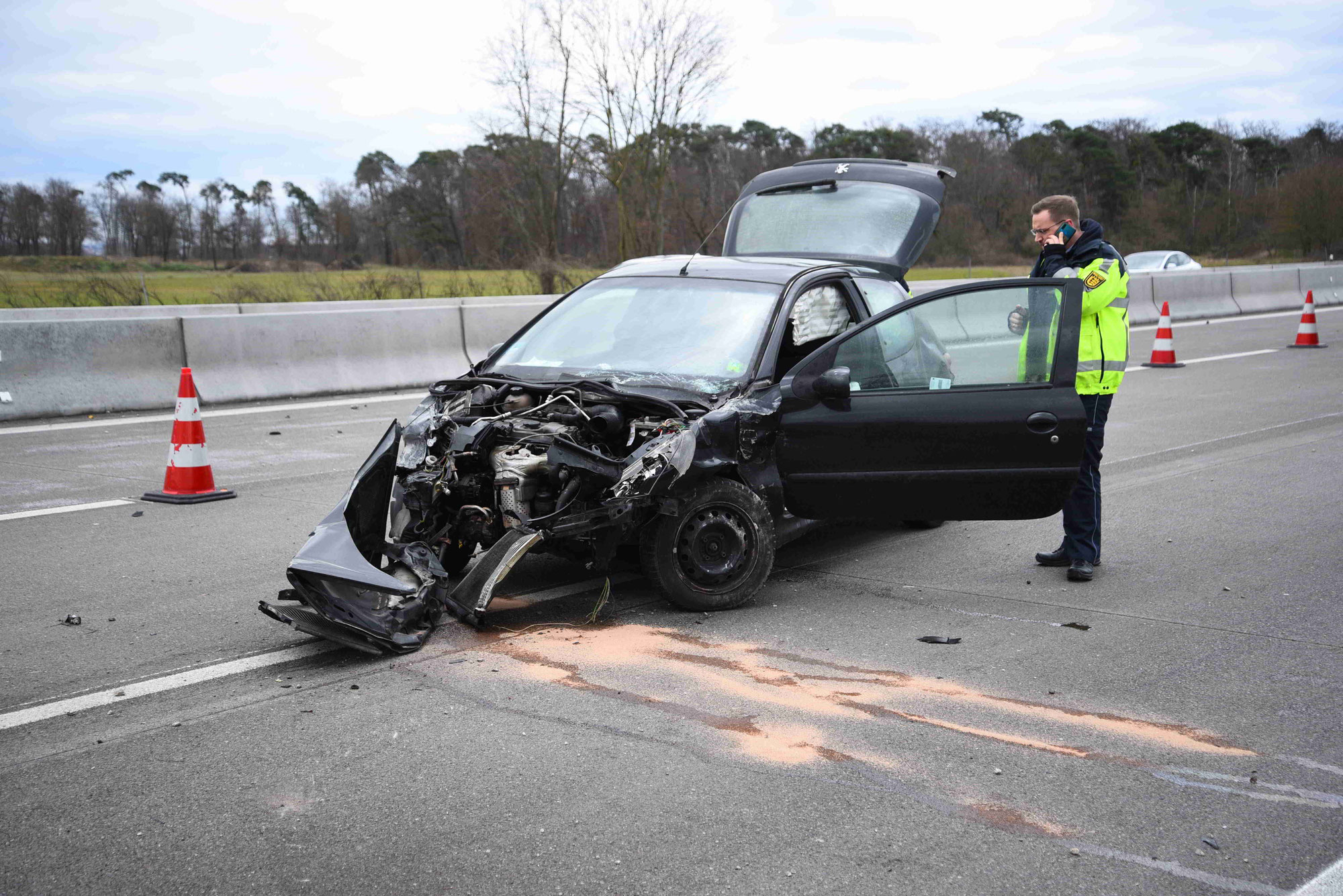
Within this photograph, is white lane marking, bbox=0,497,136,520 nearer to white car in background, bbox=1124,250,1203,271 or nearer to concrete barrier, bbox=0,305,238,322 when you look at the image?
concrete barrier, bbox=0,305,238,322

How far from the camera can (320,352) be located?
14047mm

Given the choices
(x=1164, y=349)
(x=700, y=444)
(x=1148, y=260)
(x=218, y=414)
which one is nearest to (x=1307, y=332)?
(x=1164, y=349)

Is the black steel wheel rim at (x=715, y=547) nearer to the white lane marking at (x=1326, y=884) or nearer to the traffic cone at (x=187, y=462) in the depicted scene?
the white lane marking at (x=1326, y=884)

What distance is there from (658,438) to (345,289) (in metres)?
25.0

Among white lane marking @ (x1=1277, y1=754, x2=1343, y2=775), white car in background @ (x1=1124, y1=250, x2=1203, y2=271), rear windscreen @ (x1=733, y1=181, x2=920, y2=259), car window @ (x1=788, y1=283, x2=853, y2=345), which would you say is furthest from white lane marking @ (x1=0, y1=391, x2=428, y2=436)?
white car in background @ (x1=1124, y1=250, x2=1203, y2=271)

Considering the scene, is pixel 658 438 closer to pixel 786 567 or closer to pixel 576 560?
pixel 576 560

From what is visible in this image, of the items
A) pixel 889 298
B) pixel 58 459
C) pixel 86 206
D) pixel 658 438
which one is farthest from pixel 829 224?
pixel 86 206

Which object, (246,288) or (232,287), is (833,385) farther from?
(232,287)

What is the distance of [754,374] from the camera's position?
5641 millimetres

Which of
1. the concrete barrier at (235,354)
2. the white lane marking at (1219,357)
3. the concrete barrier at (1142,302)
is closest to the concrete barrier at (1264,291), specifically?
the concrete barrier at (1142,302)

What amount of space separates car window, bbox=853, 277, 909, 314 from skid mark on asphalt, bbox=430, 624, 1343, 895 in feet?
8.66

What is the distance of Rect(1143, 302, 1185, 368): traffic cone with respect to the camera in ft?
53.8

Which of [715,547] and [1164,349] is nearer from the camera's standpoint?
[715,547]

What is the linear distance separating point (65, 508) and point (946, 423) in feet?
18.6
